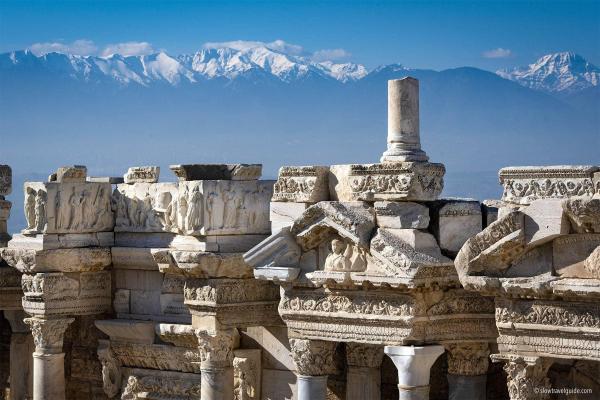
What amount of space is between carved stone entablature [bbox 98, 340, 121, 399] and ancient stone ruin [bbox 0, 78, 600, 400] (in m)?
0.02

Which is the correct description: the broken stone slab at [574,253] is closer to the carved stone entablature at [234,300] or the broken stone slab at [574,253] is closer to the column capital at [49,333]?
the carved stone entablature at [234,300]

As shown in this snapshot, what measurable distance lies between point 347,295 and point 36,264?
5967 mm

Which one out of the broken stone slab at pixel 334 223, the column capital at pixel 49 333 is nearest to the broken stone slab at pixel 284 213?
the broken stone slab at pixel 334 223

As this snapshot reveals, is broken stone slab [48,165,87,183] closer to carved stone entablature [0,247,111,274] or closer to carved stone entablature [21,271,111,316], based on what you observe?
carved stone entablature [0,247,111,274]

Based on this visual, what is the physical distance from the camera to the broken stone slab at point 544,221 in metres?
17.9

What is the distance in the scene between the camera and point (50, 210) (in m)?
24.0


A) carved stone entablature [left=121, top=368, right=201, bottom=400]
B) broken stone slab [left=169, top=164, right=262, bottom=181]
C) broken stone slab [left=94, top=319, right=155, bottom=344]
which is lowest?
carved stone entablature [left=121, top=368, right=201, bottom=400]

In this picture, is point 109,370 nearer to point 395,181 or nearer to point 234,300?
point 234,300

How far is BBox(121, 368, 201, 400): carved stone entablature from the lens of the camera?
2447cm

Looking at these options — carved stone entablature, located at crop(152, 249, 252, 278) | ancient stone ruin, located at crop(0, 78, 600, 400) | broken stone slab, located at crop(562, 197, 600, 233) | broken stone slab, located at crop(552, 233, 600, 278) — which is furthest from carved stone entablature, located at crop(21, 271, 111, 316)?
broken stone slab, located at crop(562, 197, 600, 233)

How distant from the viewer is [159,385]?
81.8ft

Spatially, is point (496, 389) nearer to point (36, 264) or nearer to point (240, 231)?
point (240, 231)

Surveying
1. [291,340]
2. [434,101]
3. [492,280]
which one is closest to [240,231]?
[291,340]

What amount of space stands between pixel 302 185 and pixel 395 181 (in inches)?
68.9
